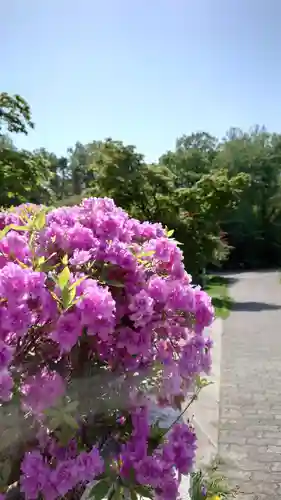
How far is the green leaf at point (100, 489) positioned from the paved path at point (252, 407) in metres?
2.89

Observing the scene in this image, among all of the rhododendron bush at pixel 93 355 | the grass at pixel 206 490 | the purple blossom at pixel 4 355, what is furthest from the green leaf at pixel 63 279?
the grass at pixel 206 490

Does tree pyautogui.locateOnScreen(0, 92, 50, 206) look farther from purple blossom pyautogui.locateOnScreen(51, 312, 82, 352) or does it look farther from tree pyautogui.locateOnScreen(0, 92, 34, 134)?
purple blossom pyautogui.locateOnScreen(51, 312, 82, 352)

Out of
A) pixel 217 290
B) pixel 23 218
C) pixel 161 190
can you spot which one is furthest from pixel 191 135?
pixel 23 218

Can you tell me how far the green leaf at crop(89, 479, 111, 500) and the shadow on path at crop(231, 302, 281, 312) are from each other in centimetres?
1500

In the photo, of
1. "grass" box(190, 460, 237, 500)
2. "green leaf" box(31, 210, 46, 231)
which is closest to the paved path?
"grass" box(190, 460, 237, 500)

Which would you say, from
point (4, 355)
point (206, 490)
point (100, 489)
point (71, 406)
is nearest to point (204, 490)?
point (206, 490)

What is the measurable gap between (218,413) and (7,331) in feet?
17.9

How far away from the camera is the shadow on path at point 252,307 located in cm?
1711

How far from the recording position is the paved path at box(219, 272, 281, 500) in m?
5.17

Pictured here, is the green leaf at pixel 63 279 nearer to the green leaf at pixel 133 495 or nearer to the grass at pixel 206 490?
the green leaf at pixel 133 495

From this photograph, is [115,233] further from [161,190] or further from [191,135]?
[191,135]

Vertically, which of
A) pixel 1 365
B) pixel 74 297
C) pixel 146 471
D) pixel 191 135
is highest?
pixel 191 135

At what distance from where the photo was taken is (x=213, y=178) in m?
18.5

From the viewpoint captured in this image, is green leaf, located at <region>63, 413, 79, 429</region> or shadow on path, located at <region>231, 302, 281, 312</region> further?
shadow on path, located at <region>231, 302, 281, 312</region>
